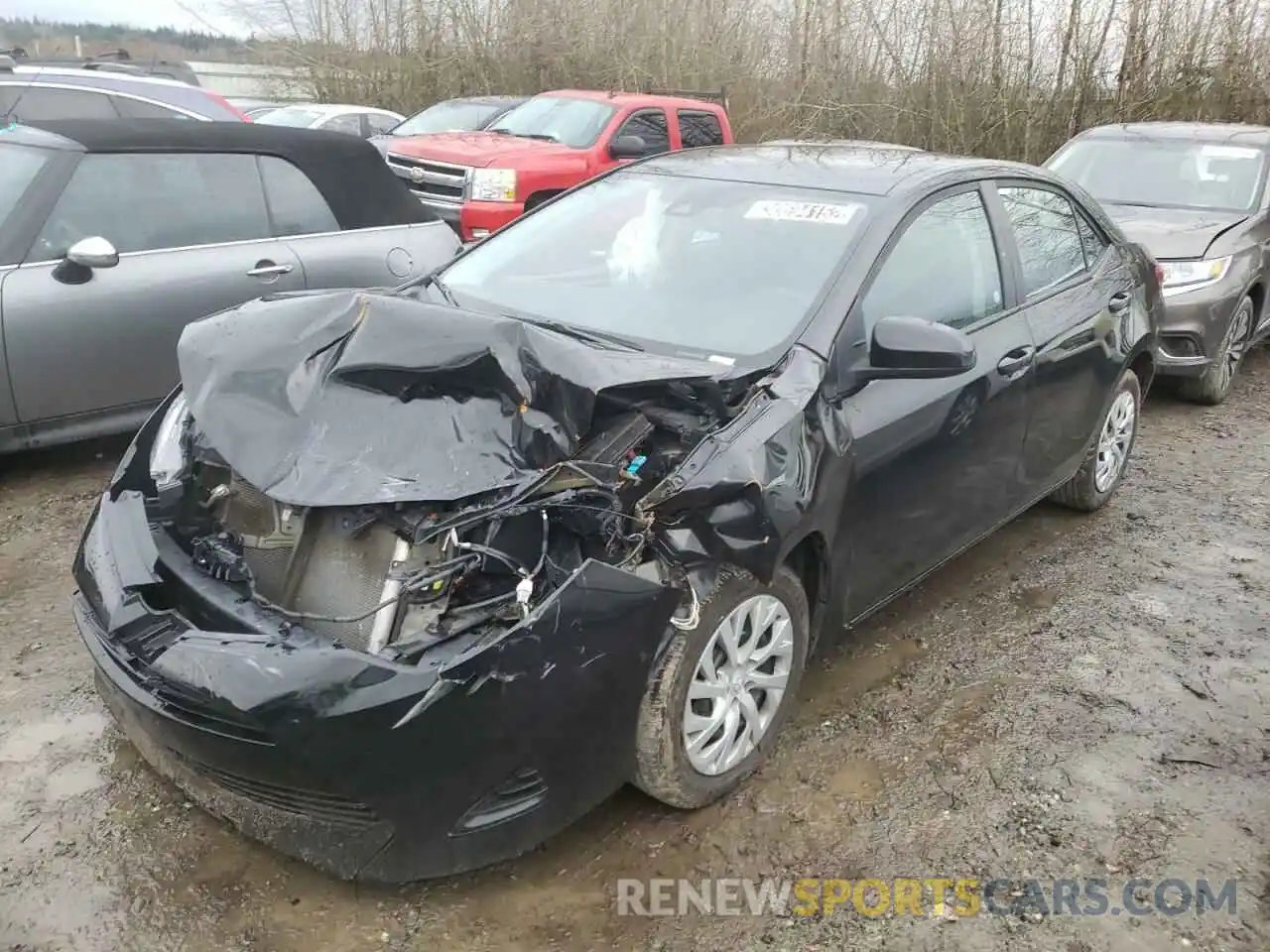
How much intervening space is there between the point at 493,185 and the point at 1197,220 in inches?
220

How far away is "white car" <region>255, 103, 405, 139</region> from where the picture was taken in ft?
45.1

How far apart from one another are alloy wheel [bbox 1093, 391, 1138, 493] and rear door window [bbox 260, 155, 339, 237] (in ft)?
13.3

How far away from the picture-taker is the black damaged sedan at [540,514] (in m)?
2.29

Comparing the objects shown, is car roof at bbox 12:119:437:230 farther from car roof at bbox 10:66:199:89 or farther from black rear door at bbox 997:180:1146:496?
black rear door at bbox 997:180:1146:496

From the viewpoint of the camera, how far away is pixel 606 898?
8.58 ft

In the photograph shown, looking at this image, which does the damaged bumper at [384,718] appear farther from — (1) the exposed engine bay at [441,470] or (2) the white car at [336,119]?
(2) the white car at [336,119]

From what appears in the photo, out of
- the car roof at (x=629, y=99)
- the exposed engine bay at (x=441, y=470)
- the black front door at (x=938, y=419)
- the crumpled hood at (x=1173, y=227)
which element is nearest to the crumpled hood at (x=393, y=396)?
the exposed engine bay at (x=441, y=470)

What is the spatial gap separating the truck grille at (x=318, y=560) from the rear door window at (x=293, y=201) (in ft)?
10.5

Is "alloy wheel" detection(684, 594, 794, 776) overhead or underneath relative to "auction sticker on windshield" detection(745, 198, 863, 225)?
underneath

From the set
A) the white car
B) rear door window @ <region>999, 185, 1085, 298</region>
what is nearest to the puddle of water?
rear door window @ <region>999, 185, 1085, 298</region>

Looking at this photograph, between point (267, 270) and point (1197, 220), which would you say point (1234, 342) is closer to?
point (1197, 220)

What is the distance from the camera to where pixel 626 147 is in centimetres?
1016

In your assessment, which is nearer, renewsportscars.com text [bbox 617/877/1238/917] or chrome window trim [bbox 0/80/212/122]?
renewsportscars.com text [bbox 617/877/1238/917]

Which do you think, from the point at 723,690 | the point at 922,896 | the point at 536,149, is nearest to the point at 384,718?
the point at 723,690
